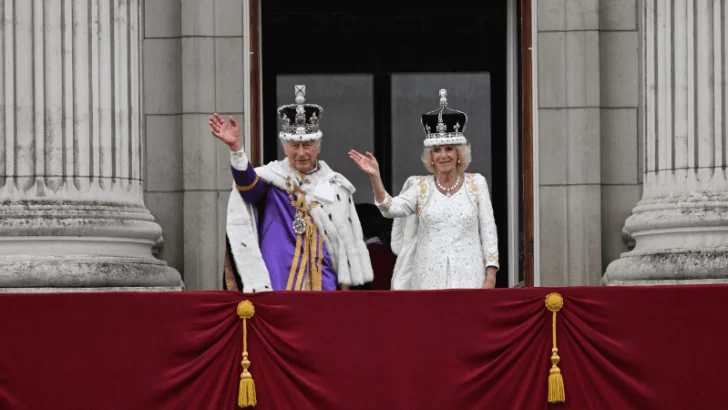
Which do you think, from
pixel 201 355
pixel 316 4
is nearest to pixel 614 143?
pixel 316 4

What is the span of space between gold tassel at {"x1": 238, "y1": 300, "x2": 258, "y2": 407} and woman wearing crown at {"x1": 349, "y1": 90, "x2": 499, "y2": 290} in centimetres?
183

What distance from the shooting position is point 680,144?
12984 millimetres

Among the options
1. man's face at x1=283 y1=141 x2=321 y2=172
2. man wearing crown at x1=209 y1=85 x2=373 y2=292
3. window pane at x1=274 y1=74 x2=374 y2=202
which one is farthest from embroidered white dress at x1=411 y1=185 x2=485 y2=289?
window pane at x1=274 y1=74 x2=374 y2=202

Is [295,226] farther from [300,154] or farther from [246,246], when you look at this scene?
[300,154]

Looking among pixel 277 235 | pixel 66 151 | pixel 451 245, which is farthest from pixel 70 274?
pixel 451 245

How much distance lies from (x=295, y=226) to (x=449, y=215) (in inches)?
45.9

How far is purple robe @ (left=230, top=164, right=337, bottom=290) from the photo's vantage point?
12.2 m

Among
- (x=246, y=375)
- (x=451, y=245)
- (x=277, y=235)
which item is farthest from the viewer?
(x=451, y=245)

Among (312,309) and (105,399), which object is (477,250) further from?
(105,399)

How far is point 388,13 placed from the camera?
53.7ft

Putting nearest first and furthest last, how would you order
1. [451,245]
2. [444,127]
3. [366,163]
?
[366,163]
[451,245]
[444,127]

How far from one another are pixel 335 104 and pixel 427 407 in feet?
19.7

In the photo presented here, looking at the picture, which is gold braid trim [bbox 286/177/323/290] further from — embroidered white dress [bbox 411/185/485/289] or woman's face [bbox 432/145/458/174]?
woman's face [bbox 432/145/458/174]

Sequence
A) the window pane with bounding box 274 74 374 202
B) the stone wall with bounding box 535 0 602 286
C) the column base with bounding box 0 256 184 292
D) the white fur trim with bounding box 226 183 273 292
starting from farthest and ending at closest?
1. the window pane with bounding box 274 74 374 202
2. the stone wall with bounding box 535 0 602 286
3. the white fur trim with bounding box 226 183 273 292
4. the column base with bounding box 0 256 184 292
